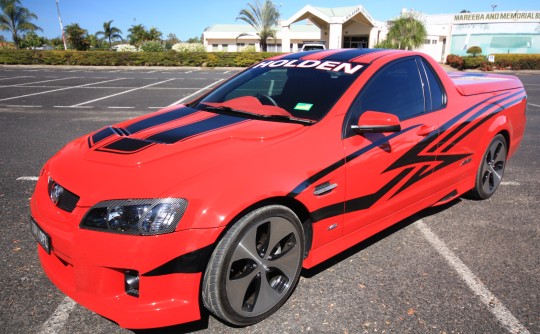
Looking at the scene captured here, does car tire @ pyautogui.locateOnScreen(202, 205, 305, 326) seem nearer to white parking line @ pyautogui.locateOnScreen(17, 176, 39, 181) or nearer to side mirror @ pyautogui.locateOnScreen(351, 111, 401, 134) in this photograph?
side mirror @ pyautogui.locateOnScreen(351, 111, 401, 134)

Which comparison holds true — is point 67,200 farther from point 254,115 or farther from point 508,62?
point 508,62

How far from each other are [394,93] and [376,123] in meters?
0.62

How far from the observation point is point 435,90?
3.33 meters

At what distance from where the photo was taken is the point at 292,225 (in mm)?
2297

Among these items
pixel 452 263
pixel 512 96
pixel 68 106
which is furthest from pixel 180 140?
pixel 68 106

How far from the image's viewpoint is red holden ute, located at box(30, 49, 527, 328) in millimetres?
1913

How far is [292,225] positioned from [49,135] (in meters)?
6.16

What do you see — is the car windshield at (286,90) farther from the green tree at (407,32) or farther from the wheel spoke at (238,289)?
the green tree at (407,32)

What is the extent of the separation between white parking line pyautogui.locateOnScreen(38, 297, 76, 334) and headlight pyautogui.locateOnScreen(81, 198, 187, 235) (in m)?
0.76

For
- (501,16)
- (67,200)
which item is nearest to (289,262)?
(67,200)

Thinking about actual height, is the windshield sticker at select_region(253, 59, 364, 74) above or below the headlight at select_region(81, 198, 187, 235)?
above

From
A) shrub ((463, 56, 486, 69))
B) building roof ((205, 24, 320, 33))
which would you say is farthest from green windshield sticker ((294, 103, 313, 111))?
building roof ((205, 24, 320, 33))

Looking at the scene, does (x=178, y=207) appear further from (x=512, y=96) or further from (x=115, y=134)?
(x=512, y=96)

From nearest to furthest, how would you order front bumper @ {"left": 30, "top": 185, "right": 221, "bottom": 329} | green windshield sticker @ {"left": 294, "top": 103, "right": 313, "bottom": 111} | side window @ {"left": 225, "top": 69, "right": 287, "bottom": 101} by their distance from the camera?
1. front bumper @ {"left": 30, "top": 185, "right": 221, "bottom": 329}
2. green windshield sticker @ {"left": 294, "top": 103, "right": 313, "bottom": 111}
3. side window @ {"left": 225, "top": 69, "right": 287, "bottom": 101}
